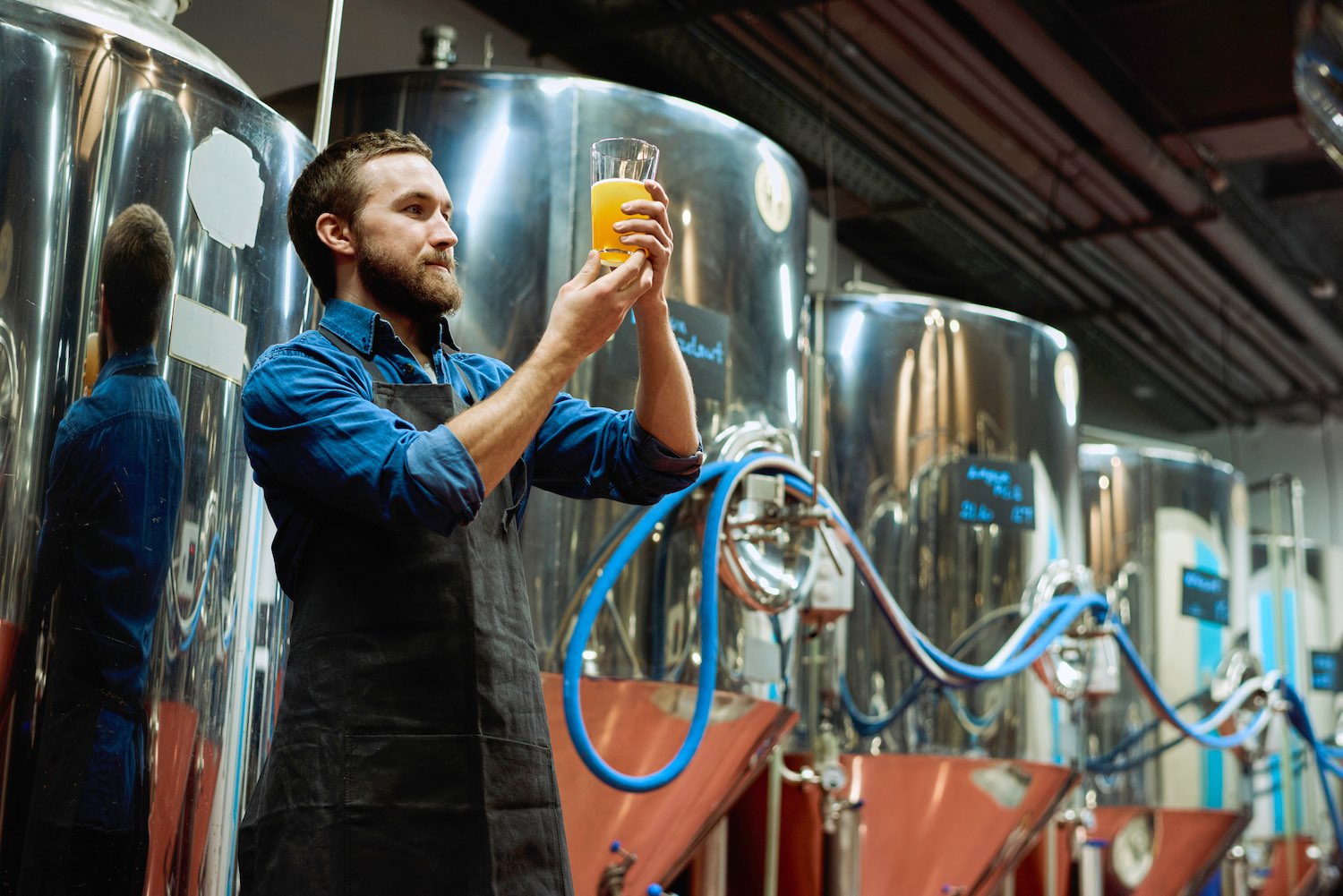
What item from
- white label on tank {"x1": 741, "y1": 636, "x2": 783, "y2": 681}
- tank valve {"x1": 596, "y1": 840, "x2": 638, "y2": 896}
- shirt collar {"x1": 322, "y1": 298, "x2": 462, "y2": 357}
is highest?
shirt collar {"x1": 322, "y1": 298, "x2": 462, "y2": 357}

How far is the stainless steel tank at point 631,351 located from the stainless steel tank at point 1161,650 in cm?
279

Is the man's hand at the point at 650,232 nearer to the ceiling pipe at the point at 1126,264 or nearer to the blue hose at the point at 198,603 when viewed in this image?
the blue hose at the point at 198,603

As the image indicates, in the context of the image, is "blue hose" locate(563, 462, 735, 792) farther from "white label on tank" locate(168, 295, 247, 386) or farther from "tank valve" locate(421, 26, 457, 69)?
"tank valve" locate(421, 26, 457, 69)

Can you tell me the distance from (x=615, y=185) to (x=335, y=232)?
41 cm

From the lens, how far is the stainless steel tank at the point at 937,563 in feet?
15.5

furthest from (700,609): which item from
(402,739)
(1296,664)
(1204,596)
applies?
(1296,664)

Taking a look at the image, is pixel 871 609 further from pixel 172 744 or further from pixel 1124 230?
pixel 1124 230

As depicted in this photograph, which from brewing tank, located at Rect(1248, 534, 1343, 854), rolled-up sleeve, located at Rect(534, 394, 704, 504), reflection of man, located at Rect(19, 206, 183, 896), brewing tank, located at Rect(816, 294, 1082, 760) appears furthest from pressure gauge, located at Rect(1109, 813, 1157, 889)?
reflection of man, located at Rect(19, 206, 183, 896)

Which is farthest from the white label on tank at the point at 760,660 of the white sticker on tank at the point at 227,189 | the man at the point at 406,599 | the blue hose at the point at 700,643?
the man at the point at 406,599

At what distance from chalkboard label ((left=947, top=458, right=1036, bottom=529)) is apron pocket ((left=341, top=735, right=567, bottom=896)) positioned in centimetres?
312

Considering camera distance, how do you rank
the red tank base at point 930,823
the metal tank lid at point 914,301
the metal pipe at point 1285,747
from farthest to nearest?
the metal pipe at point 1285,747
the metal tank lid at point 914,301
the red tank base at point 930,823

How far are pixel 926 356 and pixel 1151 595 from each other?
78.5 inches

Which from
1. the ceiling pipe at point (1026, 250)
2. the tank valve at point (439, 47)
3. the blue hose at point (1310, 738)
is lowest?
the blue hose at point (1310, 738)

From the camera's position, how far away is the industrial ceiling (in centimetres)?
544
